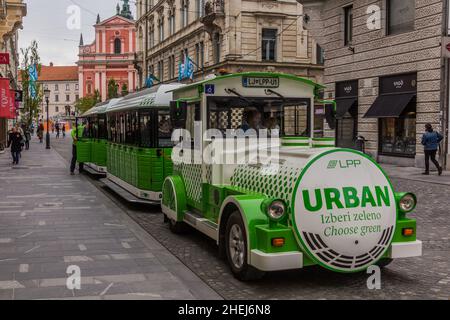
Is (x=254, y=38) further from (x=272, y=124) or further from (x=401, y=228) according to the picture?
(x=401, y=228)

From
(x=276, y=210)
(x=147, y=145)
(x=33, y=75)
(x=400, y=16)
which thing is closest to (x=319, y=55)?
(x=400, y=16)

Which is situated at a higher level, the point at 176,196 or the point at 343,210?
the point at 343,210

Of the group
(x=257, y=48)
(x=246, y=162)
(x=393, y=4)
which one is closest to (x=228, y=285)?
(x=246, y=162)

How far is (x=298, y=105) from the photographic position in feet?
26.0

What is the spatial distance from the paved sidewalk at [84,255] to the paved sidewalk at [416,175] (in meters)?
9.65

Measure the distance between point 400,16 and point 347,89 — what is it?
463 centimetres

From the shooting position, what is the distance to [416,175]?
60.7 feet

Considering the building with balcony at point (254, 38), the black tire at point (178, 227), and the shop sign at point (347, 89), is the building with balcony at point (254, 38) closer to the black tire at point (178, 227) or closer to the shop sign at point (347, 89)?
the shop sign at point (347, 89)

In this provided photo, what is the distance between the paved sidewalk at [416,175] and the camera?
665 inches

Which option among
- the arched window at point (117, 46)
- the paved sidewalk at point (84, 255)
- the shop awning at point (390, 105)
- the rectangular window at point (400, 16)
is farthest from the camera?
the arched window at point (117, 46)

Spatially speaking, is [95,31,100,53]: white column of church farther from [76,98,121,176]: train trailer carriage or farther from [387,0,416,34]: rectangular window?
[387,0,416,34]: rectangular window

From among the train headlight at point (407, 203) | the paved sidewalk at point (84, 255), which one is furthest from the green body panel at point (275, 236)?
the train headlight at point (407, 203)

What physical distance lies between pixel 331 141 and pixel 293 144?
1.60 feet
